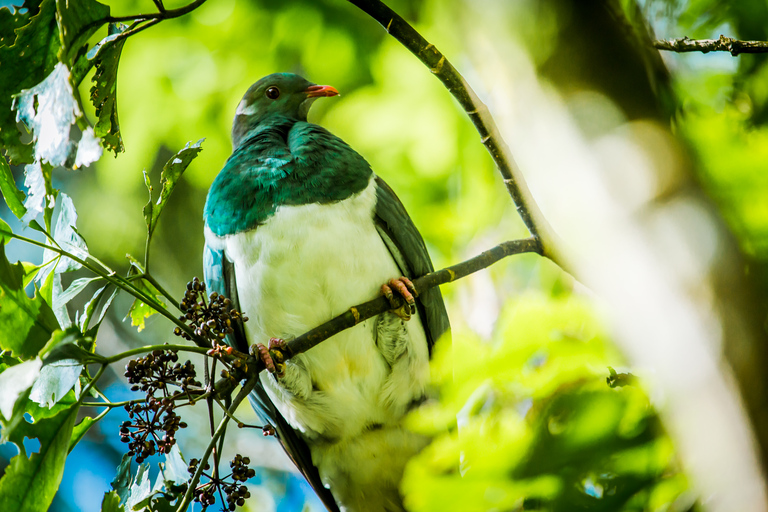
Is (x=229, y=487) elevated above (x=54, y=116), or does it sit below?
below

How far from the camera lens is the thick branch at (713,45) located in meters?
1.21

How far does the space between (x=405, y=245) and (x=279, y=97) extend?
1020mm

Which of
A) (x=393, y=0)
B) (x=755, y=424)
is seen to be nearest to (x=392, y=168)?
(x=393, y=0)

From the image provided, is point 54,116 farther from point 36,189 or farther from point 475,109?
point 475,109

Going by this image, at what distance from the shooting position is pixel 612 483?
91 cm

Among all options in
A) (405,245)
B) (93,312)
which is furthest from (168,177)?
(405,245)

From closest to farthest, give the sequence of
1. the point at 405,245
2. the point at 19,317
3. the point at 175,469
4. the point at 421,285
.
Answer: the point at 19,317 < the point at 175,469 < the point at 421,285 < the point at 405,245

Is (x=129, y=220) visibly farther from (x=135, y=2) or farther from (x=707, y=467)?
(x=707, y=467)

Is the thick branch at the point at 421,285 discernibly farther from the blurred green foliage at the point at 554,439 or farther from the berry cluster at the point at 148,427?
the blurred green foliage at the point at 554,439

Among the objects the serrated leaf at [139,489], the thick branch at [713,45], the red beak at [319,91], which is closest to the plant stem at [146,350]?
the serrated leaf at [139,489]

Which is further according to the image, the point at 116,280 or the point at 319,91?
the point at 319,91

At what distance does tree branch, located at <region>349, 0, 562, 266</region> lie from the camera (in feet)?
4.71

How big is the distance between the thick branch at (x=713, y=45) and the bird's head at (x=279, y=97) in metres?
1.68

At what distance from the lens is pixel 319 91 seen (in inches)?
110
